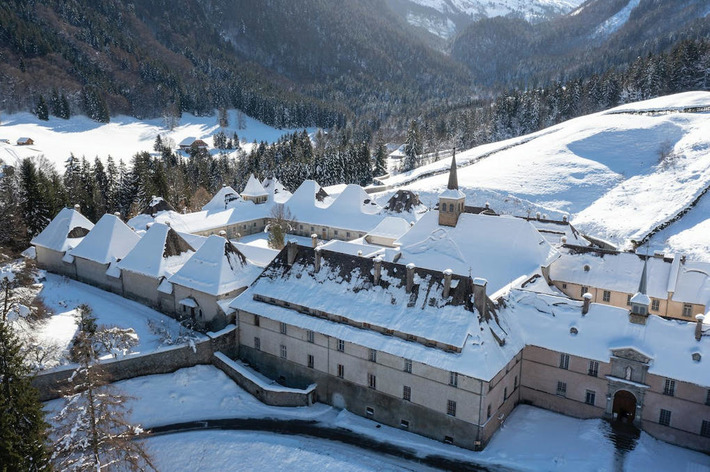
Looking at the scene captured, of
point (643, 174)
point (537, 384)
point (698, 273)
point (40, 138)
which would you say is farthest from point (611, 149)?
point (40, 138)

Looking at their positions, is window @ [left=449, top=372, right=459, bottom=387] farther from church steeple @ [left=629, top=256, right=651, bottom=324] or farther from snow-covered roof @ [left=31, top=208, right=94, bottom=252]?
snow-covered roof @ [left=31, top=208, right=94, bottom=252]

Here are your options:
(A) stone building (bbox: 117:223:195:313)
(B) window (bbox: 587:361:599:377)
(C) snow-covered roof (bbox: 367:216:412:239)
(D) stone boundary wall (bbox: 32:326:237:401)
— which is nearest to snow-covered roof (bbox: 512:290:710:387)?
(B) window (bbox: 587:361:599:377)

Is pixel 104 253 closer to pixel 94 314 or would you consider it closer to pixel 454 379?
pixel 94 314

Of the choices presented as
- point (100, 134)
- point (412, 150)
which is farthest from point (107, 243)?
point (100, 134)

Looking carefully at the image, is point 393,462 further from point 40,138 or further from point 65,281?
point 40,138

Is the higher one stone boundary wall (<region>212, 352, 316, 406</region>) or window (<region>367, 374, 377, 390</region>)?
window (<region>367, 374, 377, 390</region>)
